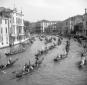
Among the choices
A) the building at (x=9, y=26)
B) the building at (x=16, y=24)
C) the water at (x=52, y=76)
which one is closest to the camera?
the water at (x=52, y=76)

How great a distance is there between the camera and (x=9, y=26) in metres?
36.4

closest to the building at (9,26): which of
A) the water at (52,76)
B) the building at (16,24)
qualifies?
the building at (16,24)

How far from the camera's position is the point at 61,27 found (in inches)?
3895

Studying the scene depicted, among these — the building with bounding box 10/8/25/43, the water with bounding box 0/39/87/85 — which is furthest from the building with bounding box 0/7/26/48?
the water with bounding box 0/39/87/85

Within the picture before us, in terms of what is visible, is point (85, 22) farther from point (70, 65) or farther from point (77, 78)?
point (77, 78)

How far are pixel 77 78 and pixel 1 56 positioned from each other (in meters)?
13.2

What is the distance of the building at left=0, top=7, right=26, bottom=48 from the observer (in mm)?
31741

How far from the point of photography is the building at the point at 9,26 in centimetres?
3174

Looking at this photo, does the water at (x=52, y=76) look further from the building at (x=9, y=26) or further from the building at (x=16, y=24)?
the building at (x=16, y=24)

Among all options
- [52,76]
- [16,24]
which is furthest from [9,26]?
[52,76]

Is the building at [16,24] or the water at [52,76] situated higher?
the building at [16,24]

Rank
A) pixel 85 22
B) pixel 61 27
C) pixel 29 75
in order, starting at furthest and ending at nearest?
pixel 61 27, pixel 85 22, pixel 29 75

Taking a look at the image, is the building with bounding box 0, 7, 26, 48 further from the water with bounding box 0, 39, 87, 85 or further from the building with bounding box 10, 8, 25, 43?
the water with bounding box 0, 39, 87, 85

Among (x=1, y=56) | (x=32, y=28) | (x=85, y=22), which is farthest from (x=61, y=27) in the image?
(x=1, y=56)
